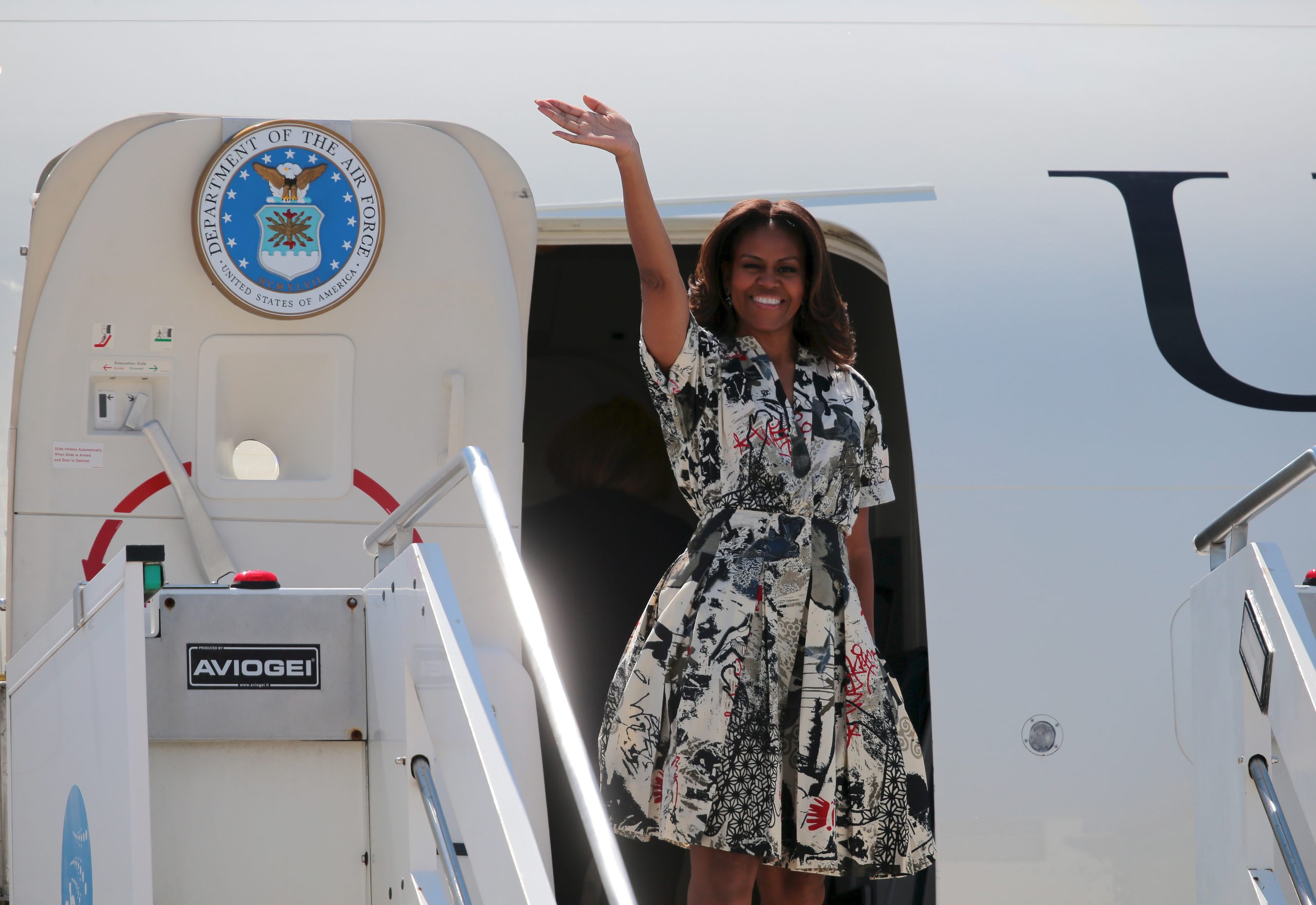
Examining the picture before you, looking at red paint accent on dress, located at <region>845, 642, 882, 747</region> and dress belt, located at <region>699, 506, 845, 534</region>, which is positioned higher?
dress belt, located at <region>699, 506, 845, 534</region>

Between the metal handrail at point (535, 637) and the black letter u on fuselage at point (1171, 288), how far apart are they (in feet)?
6.67

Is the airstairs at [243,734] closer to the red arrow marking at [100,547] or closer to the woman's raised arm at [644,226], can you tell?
the woman's raised arm at [644,226]

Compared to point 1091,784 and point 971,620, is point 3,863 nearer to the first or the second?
point 971,620

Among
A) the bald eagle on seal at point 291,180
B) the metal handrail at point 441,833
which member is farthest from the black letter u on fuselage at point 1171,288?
the metal handrail at point 441,833

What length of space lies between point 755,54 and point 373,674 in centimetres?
218

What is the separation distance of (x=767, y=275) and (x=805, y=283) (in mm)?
78

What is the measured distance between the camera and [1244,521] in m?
2.27

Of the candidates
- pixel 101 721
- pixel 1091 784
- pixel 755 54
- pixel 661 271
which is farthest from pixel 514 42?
pixel 1091 784

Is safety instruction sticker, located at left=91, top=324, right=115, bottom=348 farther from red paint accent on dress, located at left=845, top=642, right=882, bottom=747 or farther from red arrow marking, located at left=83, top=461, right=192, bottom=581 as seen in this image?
red paint accent on dress, located at left=845, top=642, right=882, bottom=747

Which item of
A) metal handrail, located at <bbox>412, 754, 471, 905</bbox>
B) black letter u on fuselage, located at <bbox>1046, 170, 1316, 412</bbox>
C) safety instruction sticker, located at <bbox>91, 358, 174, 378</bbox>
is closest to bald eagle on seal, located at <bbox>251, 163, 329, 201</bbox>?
safety instruction sticker, located at <bbox>91, 358, 174, 378</bbox>

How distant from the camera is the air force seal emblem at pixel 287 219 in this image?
3.02m

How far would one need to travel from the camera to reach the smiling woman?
7.02ft

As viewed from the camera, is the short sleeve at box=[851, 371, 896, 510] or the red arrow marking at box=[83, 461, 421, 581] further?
the red arrow marking at box=[83, 461, 421, 581]

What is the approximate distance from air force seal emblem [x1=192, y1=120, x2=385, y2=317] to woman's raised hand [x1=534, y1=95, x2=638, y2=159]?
112 cm
